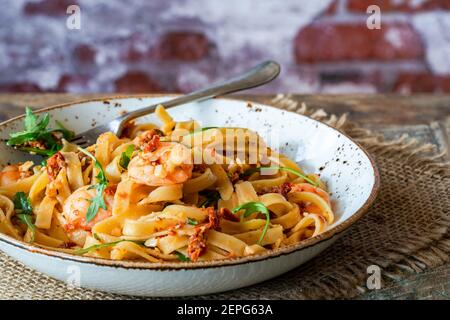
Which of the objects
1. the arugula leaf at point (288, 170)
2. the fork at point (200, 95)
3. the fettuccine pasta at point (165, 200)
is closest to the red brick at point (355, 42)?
the fork at point (200, 95)

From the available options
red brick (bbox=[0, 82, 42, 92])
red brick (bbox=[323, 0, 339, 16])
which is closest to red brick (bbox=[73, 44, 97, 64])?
red brick (bbox=[0, 82, 42, 92])

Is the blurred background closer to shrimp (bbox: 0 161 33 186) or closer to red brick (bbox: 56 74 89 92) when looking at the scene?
red brick (bbox: 56 74 89 92)

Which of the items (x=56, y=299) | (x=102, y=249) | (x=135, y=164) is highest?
(x=135, y=164)

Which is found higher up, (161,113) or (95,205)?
(161,113)

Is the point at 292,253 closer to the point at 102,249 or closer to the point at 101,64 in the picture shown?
the point at 102,249

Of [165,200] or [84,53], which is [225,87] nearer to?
[165,200]

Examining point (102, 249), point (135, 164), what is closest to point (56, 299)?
point (102, 249)
